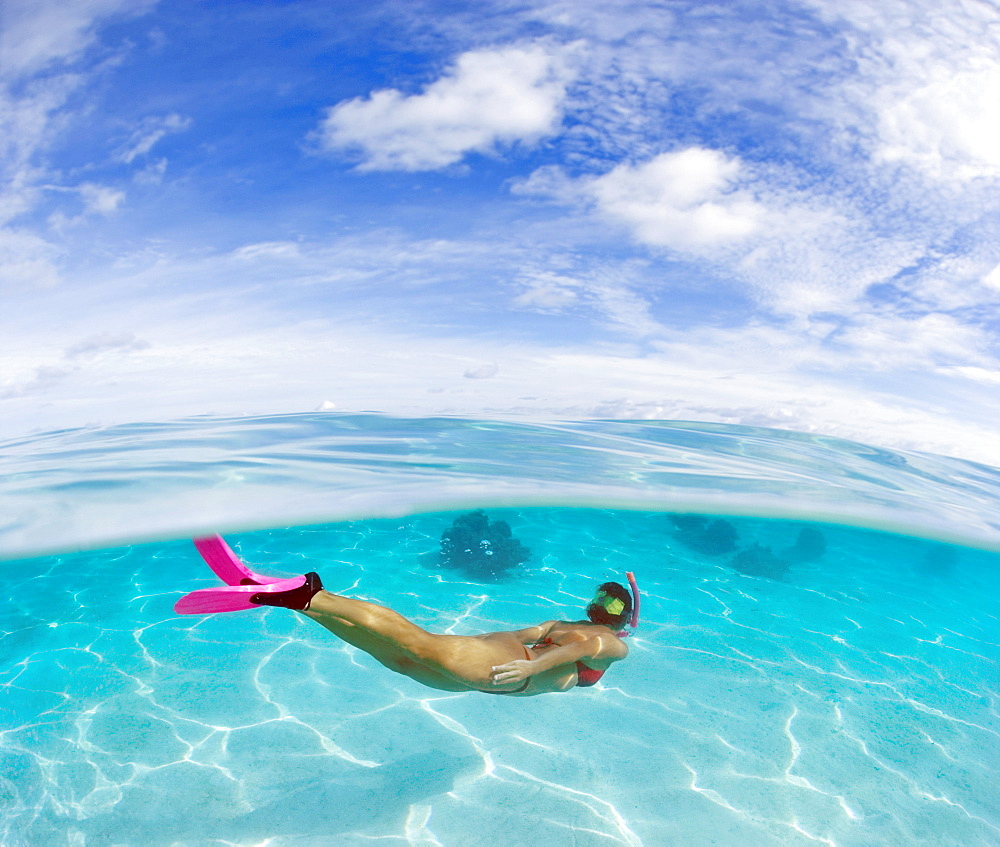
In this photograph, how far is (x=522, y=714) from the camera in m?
9.23

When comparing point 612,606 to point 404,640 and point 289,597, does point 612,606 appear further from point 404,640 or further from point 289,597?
point 289,597

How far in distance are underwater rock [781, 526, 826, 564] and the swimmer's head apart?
18.3 meters

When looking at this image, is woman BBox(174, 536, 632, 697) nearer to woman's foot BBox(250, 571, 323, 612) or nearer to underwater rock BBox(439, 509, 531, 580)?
woman's foot BBox(250, 571, 323, 612)

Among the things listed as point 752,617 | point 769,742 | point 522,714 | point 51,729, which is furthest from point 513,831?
point 752,617

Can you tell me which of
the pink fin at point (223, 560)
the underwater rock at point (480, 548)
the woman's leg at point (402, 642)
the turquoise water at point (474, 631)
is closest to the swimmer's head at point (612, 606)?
the woman's leg at point (402, 642)

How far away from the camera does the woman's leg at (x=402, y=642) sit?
4.94 metres

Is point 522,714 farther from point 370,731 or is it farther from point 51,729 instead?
point 51,729

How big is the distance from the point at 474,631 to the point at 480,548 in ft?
11.9

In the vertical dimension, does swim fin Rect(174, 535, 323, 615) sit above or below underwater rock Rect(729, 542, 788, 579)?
below

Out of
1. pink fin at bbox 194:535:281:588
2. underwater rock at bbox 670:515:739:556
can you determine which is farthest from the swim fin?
underwater rock at bbox 670:515:739:556

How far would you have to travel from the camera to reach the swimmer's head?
21.2 feet

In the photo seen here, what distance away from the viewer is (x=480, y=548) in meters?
15.1

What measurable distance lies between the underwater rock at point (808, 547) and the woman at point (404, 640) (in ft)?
63.6

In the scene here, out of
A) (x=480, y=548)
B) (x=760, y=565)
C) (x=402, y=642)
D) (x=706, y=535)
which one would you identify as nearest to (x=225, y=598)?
(x=402, y=642)
